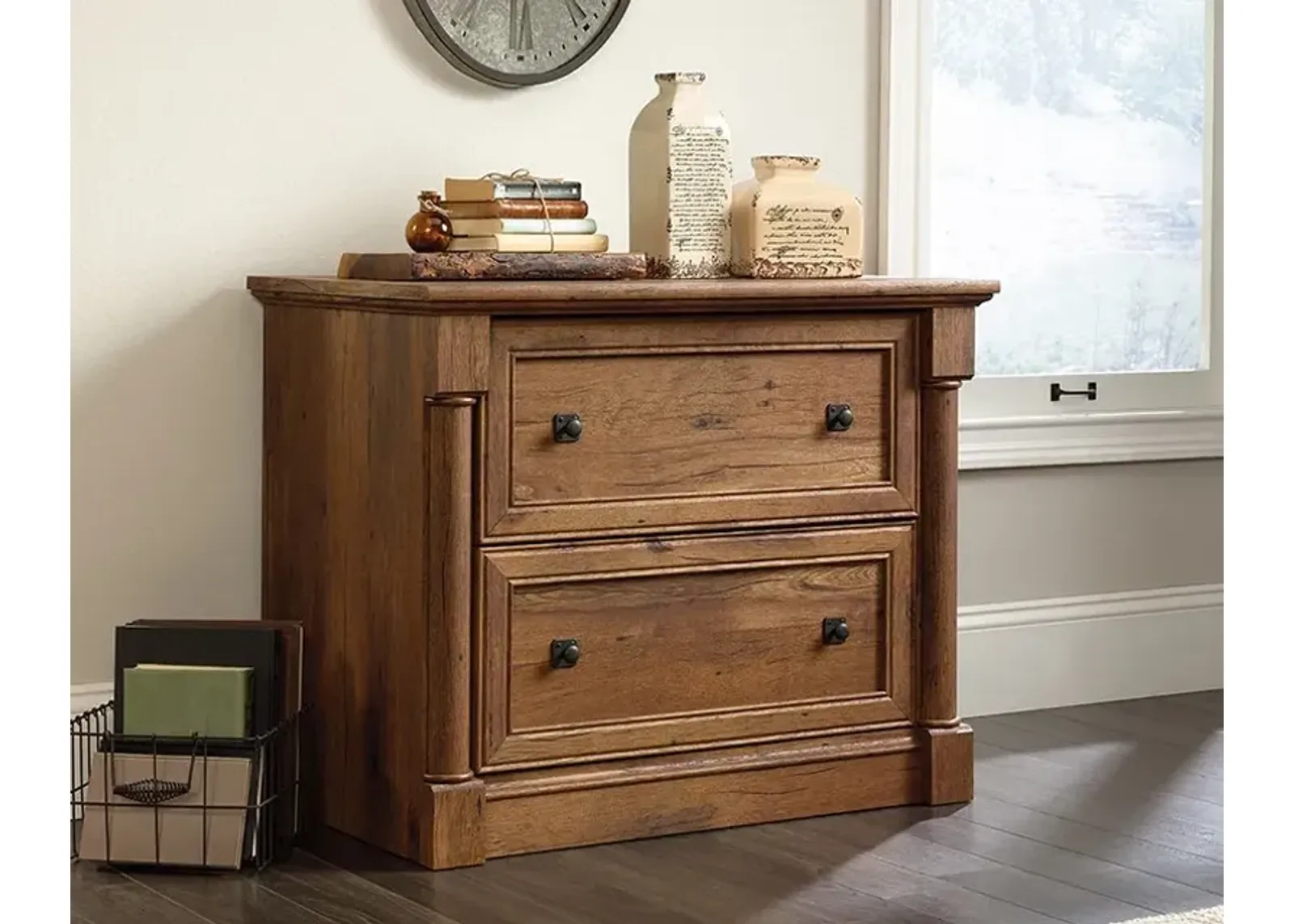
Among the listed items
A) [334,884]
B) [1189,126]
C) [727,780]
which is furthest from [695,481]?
[1189,126]

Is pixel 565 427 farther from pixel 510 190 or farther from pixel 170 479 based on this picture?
pixel 170 479

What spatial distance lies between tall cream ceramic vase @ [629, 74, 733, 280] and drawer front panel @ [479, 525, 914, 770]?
42 centimetres

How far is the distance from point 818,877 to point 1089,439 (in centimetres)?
139

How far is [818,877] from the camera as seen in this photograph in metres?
2.29

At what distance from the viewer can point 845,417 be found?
8.48ft

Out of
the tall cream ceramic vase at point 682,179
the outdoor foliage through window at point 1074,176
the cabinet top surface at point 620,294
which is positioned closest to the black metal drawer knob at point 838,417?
the cabinet top surface at point 620,294

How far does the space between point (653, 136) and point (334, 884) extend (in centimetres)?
112

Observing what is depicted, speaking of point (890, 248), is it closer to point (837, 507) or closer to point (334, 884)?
point (837, 507)

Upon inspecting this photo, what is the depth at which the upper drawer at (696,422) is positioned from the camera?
93.4 inches

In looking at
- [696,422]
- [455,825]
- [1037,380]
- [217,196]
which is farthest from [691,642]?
[1037,380]

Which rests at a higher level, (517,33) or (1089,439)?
(517,33)

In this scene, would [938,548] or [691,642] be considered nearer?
[691,642]
